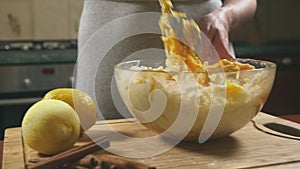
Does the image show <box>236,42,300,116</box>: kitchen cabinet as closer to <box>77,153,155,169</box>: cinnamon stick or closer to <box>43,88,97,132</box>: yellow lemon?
<box>43,88,97,132</box>: yellow lemon

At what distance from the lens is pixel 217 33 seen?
0.90 m

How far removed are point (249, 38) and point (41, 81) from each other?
43.7 inches

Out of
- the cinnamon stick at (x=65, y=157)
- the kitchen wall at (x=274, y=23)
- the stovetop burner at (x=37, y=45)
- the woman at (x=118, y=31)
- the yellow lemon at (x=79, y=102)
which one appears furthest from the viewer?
the kitchen wall at (x=274, y=23)

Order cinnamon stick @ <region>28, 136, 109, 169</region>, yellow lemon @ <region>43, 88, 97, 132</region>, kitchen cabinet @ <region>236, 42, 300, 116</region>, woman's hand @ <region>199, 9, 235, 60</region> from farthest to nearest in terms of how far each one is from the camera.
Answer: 1. kitchen cabinet @ <region>236, 42, 300, 116</region>
2. woman's hand @ <region>199, 9, 235, 60</region>
3. yellow lemon @ <region>43, 88, 97, 132</region>
4. cinnamon stick @ <region>28, 136, 109, 169</region>

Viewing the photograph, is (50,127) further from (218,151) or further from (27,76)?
(27,76)

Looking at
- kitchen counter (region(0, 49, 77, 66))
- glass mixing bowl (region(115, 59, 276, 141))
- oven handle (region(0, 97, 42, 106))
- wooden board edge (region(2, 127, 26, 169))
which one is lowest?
oven handle (region(0, 97, 42, 106))

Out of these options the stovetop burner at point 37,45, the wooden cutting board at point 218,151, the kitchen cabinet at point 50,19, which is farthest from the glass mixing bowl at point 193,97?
the kitchen cabinet at point 50,19

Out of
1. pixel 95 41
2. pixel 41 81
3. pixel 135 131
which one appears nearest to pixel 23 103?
pixel 41 81

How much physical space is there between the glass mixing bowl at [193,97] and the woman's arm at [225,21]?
0.16m

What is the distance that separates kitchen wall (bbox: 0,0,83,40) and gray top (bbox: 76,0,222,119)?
100 cm

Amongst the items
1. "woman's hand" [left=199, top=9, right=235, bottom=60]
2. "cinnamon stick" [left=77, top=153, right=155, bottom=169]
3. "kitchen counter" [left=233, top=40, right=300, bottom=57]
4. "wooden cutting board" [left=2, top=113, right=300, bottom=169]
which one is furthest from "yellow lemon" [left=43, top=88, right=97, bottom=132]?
"kitchen counter" [left=233, top=40, right=300, bottom=57]

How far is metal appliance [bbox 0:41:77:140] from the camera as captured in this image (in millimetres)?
1649

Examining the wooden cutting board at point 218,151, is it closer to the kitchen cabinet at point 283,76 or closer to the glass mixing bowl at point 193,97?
the glass mixing bowl at point 193,97

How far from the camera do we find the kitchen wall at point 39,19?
1981 mm
